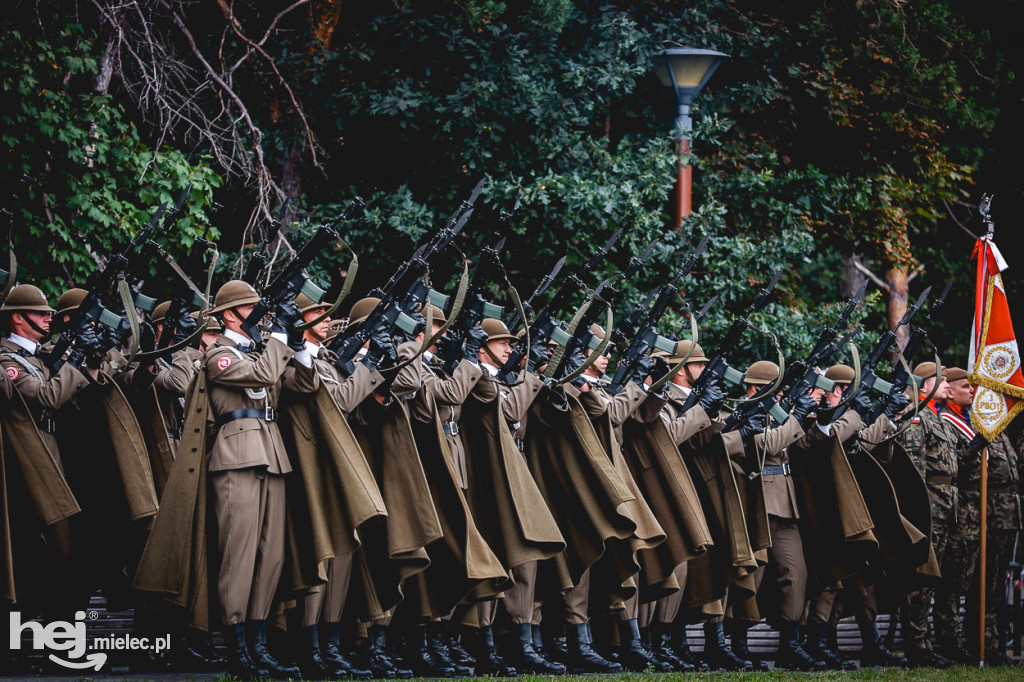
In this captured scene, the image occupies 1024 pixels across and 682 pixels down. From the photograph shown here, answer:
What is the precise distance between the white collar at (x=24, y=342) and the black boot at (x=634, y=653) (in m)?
4.03

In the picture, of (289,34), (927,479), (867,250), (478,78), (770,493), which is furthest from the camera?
(867,250)

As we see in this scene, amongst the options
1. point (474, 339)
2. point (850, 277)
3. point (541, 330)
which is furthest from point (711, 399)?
point (850, 277)

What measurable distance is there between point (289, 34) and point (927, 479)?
731 centimetres

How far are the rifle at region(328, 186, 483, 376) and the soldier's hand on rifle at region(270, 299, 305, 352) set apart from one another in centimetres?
40

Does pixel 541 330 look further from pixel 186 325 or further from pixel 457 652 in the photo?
pixel 186 325

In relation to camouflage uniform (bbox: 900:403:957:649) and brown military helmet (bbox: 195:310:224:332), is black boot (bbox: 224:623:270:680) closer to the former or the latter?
brown military helmet (bbox: 195:310:224:332)

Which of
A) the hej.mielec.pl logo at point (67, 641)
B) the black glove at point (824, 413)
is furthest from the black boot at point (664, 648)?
the hej.mielec.pl logo at point (67, 641)

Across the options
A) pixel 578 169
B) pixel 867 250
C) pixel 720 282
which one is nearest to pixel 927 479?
pixel 720 282

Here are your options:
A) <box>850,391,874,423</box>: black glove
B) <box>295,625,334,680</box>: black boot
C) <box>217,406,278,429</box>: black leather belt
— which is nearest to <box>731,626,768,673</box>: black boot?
<box>850,391,874,423</box>: black glove

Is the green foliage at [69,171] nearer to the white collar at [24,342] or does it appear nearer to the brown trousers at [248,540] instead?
the white collar at [24,342]

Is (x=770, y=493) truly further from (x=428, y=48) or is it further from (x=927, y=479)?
(x=428, y=48)

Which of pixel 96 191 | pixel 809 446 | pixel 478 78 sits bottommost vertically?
pixel 809 446

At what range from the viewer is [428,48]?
12.8 m

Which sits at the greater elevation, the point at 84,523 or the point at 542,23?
the point at 542,23
